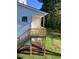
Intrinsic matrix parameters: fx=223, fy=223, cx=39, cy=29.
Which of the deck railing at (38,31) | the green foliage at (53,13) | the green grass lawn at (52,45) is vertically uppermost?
the green foliage at (53,13)

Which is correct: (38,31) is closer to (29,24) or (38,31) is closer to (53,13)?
Result: (29,24)

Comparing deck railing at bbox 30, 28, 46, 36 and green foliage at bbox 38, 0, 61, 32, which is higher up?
green foliage at bbox 38, 0, 61, 32

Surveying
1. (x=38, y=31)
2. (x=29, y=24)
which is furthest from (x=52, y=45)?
(x=29, y=24)

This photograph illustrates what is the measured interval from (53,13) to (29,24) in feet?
0.81

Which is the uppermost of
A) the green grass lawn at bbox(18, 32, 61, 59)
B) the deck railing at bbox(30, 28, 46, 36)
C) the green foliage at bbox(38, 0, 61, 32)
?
the green foliage at bbox(38, 0, 61, 32)

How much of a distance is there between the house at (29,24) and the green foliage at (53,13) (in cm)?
5

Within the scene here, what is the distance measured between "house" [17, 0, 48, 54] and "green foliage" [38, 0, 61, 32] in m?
0.05

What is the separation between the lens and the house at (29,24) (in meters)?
2.07

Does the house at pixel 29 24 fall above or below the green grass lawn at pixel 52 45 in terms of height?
above

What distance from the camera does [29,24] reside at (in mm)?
2068

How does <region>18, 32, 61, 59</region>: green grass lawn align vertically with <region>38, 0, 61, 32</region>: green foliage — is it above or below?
below

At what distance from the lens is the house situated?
6.79ft
